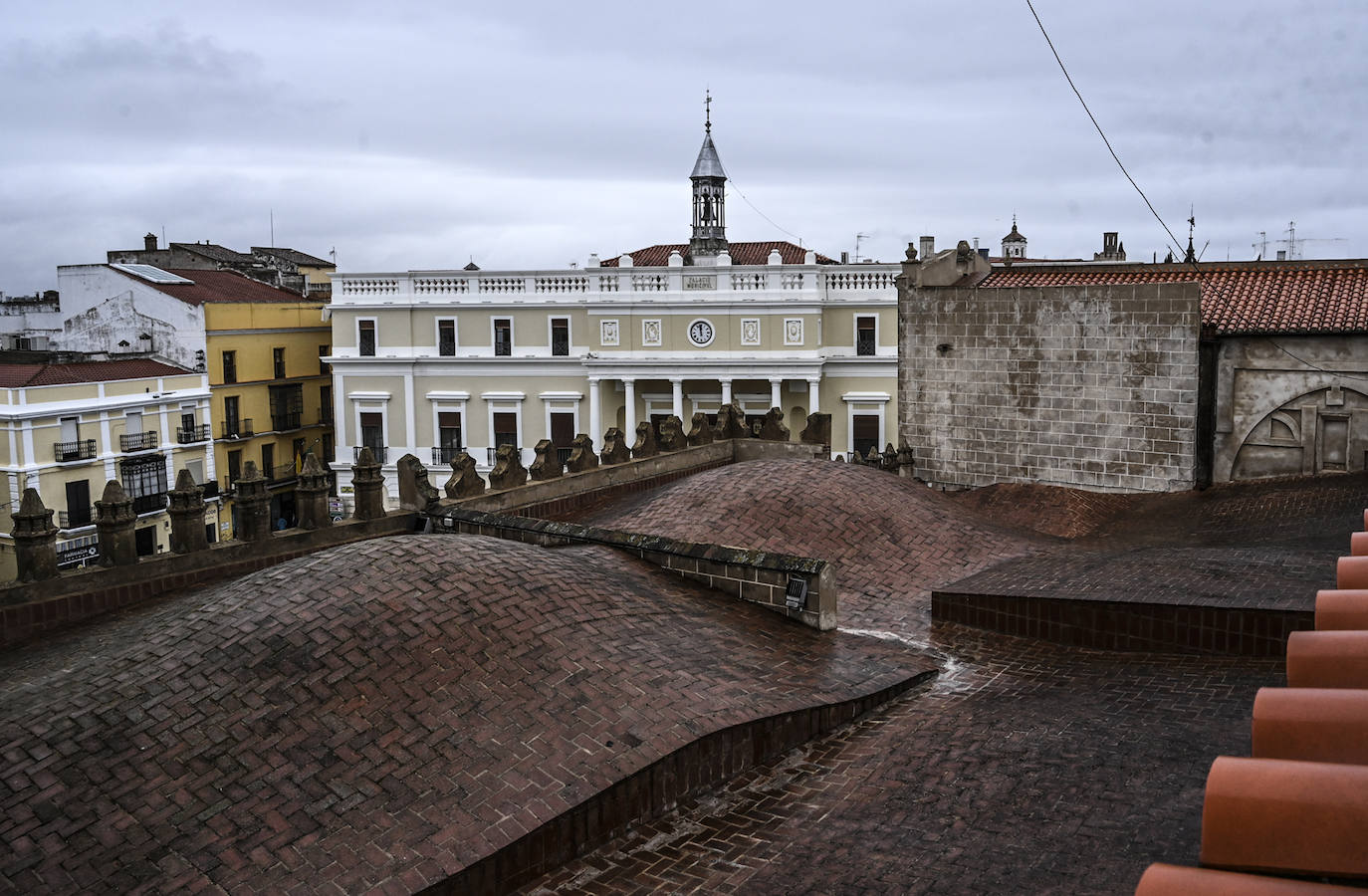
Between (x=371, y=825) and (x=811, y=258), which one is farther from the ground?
(x=811, y=258)

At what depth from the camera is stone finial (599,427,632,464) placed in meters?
22.8

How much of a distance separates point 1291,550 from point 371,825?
1271 cm

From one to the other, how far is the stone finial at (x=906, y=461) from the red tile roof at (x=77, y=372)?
84.5ft

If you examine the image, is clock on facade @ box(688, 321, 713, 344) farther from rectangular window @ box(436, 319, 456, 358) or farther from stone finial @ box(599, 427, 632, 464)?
stone finial @ box(599, 427, 632, 464)

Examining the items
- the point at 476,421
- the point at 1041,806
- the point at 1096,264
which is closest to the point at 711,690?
the point at 1041,806

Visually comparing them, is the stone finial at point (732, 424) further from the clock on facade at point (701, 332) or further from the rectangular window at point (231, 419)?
the rectangular window at point (231, 419)

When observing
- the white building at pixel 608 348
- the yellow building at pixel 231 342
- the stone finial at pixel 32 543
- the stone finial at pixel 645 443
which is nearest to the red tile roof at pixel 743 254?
the white building at pixel 608 348

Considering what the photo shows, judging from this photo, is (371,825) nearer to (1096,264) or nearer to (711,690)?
(711,690)

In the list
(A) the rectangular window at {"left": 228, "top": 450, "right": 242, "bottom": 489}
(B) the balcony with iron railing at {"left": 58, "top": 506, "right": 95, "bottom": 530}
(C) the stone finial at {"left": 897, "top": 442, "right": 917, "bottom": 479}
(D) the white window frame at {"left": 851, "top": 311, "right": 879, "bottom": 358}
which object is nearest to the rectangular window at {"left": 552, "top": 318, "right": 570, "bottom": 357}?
(D) the white window frame at {"left": 851, "top": 311, "right": 879, "bottom": 358}

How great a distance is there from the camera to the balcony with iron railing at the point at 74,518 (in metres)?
35.1

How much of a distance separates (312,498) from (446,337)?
1176 inches

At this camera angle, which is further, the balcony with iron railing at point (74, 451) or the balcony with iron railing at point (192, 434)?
the balcony with iron railing at point (192, 434)

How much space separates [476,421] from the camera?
45719 mm

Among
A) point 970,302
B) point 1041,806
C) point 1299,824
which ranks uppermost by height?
point 970,302
